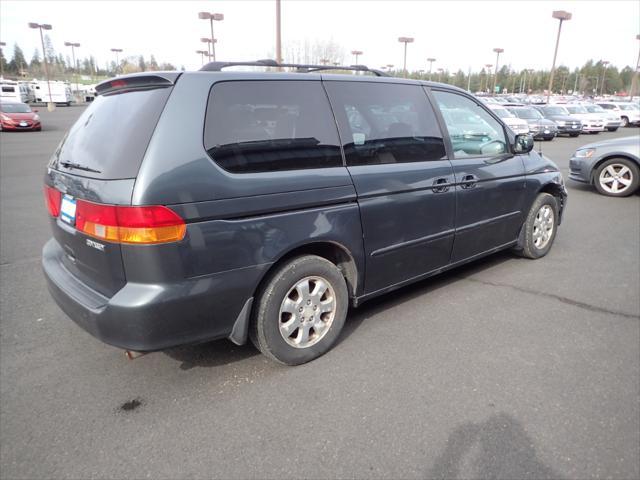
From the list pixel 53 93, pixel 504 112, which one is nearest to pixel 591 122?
pixel 504 112

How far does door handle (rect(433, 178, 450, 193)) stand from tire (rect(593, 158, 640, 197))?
23.7 feet

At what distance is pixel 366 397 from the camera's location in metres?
2.66

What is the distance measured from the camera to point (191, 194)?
234 centimetres

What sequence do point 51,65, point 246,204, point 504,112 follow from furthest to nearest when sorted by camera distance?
point 51,65 → point 504,112 → point 246,204

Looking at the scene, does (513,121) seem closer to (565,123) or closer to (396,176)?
(565,123)

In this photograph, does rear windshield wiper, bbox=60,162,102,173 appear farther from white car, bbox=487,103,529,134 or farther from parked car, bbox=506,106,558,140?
parked car, bbox=506,106,558,140

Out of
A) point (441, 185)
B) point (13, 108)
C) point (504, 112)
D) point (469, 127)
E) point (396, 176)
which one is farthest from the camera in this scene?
point (13, 108)

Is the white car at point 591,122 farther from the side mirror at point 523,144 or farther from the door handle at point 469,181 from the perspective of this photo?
the door handle at point 469,181

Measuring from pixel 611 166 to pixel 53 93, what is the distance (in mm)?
51563

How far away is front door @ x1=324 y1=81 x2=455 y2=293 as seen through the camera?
124 inches

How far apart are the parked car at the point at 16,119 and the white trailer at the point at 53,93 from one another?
2642 centimetres

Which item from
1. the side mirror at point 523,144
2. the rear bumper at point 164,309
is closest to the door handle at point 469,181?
the side mirror at point 523,144

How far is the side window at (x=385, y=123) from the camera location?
3.12 meters

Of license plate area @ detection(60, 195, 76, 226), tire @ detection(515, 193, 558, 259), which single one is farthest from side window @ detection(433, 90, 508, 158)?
license plate area @ detection(60, 195, 76, 226)
